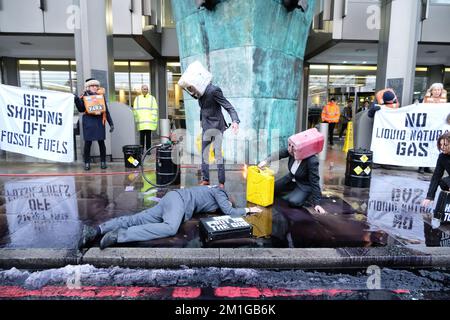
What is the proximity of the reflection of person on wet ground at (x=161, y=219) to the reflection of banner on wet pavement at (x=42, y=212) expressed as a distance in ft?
1.51

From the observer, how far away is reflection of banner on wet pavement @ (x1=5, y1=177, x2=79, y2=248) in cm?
342

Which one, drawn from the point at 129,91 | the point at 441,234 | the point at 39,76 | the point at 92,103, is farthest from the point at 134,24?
the point at 441,234

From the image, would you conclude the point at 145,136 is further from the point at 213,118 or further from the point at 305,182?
the point at 305,182

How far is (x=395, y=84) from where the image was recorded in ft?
25.7

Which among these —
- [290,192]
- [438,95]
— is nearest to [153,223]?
[290,192]

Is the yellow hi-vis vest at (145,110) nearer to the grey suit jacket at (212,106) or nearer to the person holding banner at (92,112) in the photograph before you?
the person holding banner at (92,112)

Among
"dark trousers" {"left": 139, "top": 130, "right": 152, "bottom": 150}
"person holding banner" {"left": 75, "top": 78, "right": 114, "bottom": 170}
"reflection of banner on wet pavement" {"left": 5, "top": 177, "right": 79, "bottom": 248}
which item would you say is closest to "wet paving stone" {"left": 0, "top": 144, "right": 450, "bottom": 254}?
"reflection of banner on wet pavement" {"left": 5, "top": 177, "right": 79, "bottom": 248}

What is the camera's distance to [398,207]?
4758mm

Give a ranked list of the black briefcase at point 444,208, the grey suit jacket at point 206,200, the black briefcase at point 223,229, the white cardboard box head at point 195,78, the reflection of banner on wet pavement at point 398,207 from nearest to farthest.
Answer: the black briefcase at point 223,229 → the grey suit jacket at point 206,200 → the reflection of banner on wet pavement at point 398,207 → the black briefcase at point 444,208 → the white cardboard box head at point 195,78

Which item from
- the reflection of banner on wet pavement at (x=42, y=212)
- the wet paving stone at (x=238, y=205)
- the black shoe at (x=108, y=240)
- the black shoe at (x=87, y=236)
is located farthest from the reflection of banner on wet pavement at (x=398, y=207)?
the reflection of banner on wet pavement at (x=42, y=212)

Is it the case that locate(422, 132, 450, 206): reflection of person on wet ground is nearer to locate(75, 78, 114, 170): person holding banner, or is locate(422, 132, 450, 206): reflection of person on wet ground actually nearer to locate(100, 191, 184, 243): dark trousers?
locate(100, 191, 184, 243): dark trousers

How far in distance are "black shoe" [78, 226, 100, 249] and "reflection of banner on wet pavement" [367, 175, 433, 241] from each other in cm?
329

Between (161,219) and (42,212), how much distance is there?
1946 mm

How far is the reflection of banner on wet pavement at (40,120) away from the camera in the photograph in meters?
7.10
